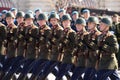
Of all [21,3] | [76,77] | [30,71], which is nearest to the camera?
[76,77]

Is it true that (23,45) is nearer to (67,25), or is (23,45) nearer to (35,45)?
(35,45)

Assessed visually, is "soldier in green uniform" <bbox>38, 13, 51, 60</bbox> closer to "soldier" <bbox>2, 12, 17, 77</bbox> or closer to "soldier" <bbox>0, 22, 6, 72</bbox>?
"soldier" <bbox>2, 12, 17, 77</bbox>

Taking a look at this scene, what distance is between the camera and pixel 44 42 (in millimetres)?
9906

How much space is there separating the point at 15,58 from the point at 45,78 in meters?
0.89

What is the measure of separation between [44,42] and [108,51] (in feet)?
4.96

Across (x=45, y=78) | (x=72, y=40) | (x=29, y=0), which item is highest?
(x=72, y=40)

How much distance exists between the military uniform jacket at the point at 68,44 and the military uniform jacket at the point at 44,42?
0.36 metres

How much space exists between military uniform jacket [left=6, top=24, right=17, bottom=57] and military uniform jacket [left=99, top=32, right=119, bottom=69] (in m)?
2.04

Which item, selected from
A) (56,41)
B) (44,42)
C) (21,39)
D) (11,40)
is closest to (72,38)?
(56,41)

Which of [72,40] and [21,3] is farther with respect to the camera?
[21,3]

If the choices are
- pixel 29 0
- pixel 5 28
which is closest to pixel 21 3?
pixel 29 0

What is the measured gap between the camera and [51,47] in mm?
9906

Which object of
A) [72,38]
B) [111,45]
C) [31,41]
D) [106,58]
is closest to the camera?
[111,45]

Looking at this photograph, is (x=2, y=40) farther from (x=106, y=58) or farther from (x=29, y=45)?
(x=106, y=58)
